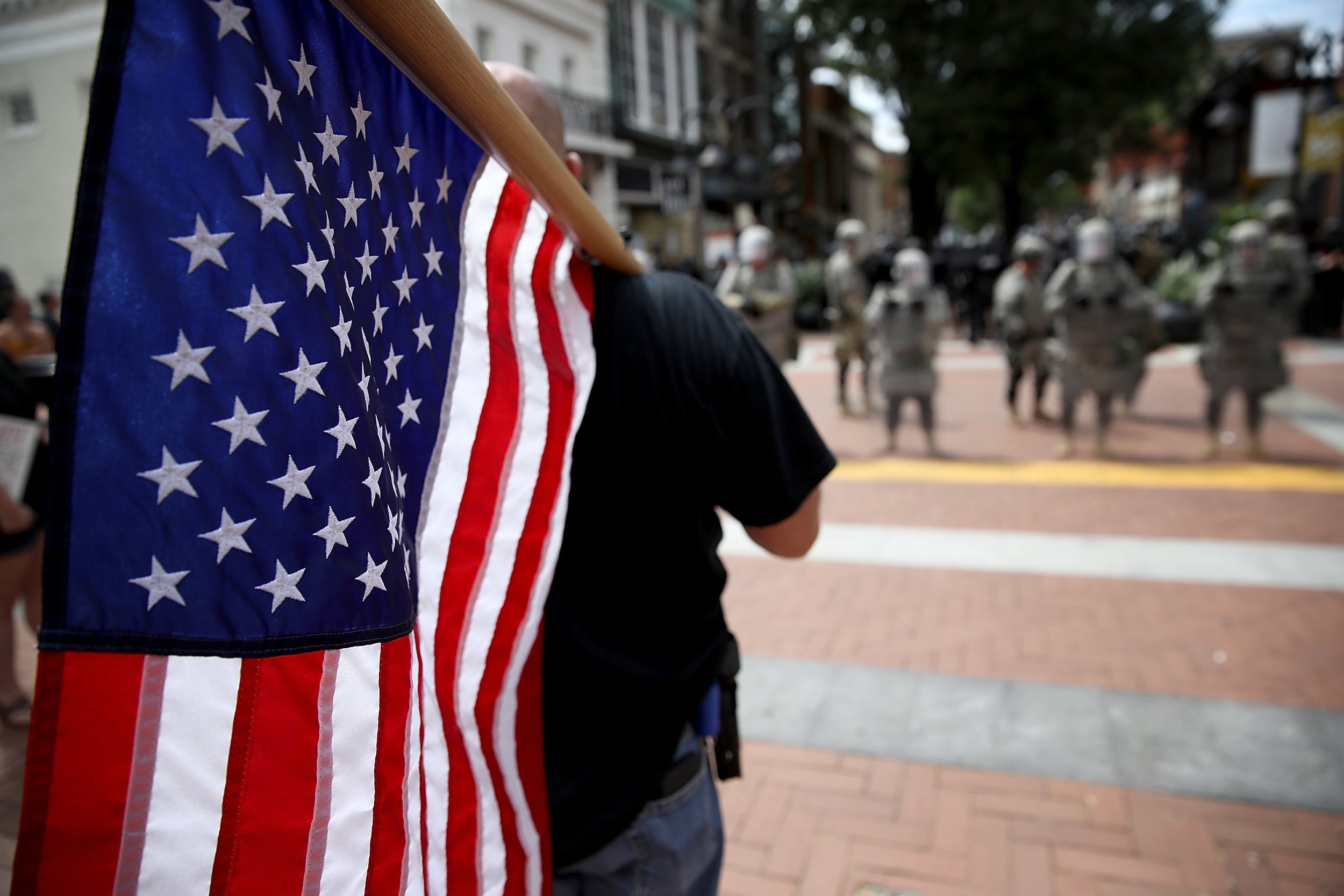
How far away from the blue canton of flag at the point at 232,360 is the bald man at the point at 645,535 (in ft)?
1.52

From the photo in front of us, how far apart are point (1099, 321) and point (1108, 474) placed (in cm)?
138

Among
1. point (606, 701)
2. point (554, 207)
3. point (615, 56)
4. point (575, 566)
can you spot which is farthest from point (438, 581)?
point (615, 56)

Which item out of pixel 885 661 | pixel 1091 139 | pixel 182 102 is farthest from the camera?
pixel 1091 139

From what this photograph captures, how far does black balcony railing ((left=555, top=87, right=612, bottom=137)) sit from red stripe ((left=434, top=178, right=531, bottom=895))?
21.4 meters

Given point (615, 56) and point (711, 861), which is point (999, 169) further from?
point (711, 861)

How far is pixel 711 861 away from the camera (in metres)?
1.59

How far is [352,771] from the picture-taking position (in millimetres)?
912

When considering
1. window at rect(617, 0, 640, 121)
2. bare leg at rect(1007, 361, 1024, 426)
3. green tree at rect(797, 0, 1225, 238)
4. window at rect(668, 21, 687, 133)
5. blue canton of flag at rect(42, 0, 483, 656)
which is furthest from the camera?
window at rect(668, 21, 687, 133)

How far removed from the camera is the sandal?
12.8 feet

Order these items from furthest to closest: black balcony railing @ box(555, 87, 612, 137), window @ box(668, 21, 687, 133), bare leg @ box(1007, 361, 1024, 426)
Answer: window @ box(668, 21, 687, 133), black balcony railing @ box(555, 87, 612, 137), bare leg @ box(1007, 361, 1024, 426)

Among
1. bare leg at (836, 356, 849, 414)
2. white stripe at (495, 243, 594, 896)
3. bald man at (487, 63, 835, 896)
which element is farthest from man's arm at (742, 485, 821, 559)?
bare leg at (836, 356, 849, 414)

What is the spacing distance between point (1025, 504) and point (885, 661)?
303 cm

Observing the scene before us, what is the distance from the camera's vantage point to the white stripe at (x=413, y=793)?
1.03m

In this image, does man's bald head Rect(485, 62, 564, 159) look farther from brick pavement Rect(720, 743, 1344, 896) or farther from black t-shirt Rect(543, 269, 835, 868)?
brick pavement Rect(720, 743, 1344, 896)
